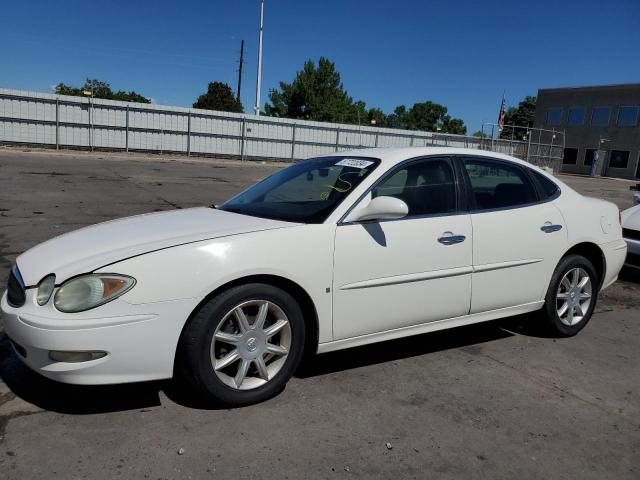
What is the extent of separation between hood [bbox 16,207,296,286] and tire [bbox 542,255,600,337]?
2.36 meters

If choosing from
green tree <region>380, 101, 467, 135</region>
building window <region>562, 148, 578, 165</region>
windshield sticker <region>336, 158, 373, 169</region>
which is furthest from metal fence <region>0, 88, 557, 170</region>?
green tree <region>380, 101, 467, 135</region>

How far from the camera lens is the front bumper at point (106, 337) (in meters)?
2.63

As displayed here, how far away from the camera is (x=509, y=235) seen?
13.1 feet

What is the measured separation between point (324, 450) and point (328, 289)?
2.95 ft

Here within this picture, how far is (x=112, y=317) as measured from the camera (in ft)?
8.74

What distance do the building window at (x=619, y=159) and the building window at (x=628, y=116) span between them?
232 cm

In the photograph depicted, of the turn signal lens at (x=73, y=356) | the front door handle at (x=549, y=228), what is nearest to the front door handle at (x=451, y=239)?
the front door handle at (x=549, y=228)

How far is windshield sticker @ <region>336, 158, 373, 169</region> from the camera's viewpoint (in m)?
3.75

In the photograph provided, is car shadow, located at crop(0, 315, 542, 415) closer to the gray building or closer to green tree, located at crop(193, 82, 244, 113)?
the gray building

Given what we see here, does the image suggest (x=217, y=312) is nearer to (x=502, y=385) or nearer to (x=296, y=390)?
(x=296, y=390)

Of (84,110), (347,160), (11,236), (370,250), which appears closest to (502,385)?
(370,250)

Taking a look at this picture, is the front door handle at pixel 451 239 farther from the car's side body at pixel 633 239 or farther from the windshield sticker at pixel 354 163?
the car's side body at pixel 633 239

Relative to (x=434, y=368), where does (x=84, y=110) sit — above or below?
above

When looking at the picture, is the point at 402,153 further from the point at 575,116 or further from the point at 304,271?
the point at 575,116
